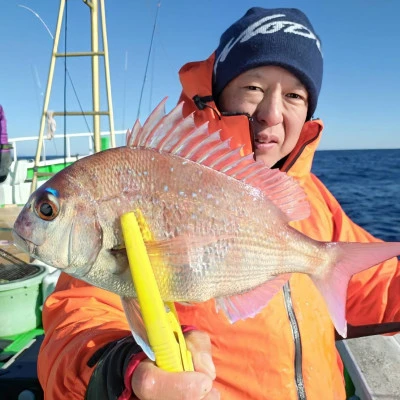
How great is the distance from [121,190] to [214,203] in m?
0.25

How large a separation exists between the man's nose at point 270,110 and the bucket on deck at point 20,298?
8.05 ft

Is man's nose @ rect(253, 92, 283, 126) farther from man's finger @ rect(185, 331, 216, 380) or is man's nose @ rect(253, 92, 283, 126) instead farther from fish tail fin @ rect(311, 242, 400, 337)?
man's finger @ rect(185, 331, 216, 380)

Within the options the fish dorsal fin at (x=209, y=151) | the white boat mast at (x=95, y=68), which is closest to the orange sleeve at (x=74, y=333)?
the fish dorsal fin at (x=209, y=151)

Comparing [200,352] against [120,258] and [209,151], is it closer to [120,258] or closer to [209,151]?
[120,258]

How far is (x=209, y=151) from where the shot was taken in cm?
107

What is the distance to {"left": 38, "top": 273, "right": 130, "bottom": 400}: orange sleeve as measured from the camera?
1236mm

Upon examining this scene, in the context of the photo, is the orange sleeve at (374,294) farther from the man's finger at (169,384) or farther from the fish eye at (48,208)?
the fish eye at (48,208)

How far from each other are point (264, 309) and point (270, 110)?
33.4 inches

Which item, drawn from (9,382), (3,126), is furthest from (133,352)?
(3,126)

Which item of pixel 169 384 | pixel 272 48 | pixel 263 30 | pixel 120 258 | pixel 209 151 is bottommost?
pixel 169 384

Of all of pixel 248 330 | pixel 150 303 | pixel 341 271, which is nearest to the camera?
pixel 150 303

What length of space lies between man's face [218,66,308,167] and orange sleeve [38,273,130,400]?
0.99 metres

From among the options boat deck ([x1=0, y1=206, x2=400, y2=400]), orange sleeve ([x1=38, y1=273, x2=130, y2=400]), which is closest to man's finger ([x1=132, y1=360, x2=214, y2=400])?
orange sleeve ([x1=38, y1=273, x2=130, y2=400])

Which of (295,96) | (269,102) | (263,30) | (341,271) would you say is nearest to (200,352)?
(341,271)
